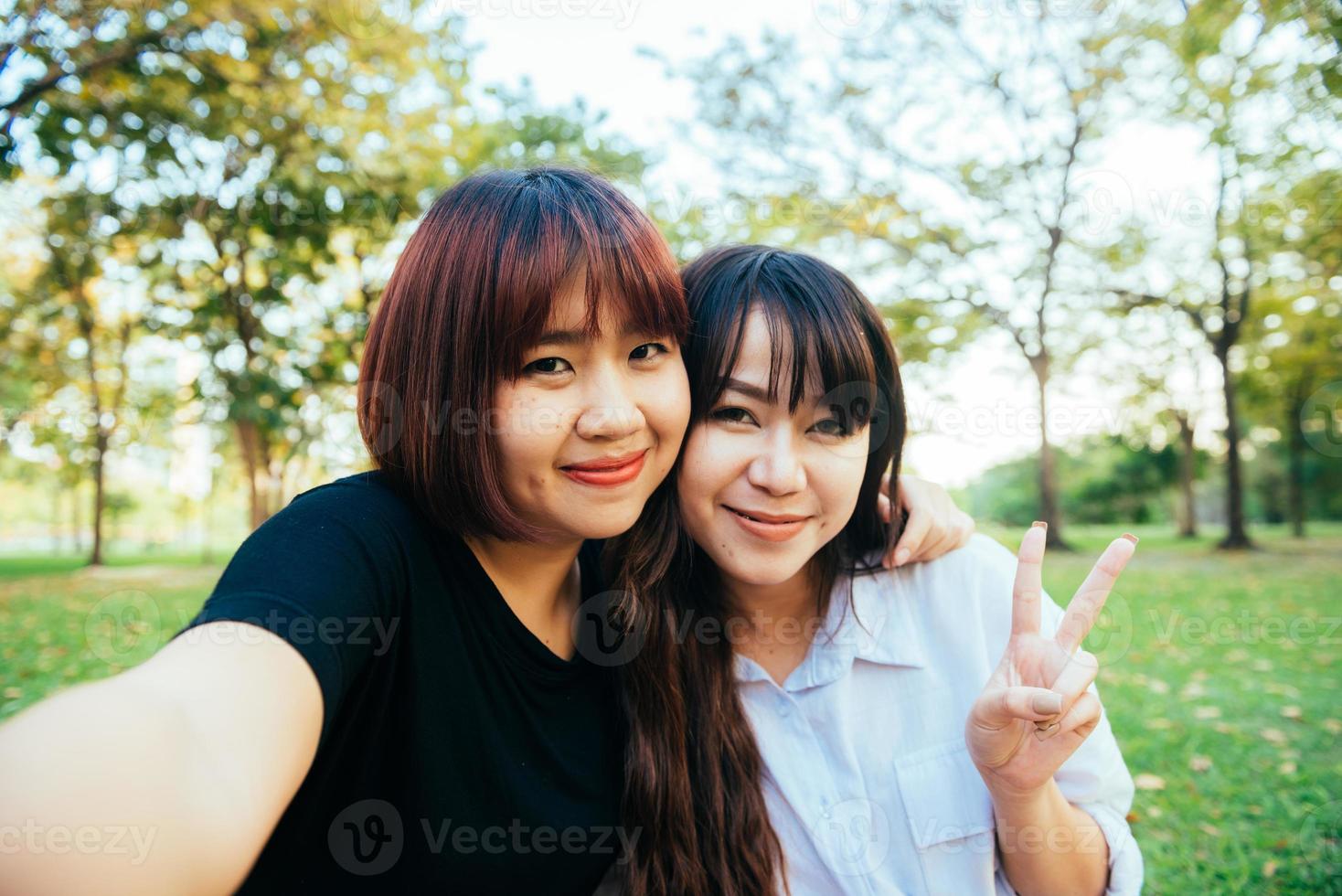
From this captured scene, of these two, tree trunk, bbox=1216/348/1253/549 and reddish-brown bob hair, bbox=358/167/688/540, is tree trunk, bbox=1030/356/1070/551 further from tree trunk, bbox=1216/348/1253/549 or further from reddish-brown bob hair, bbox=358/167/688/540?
reddish-brown bob hair, bbox=358/167/688/540

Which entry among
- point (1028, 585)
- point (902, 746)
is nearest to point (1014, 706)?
point (1028, 585)

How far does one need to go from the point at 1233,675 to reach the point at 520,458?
6.39 metres

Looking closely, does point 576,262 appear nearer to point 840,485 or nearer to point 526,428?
point 526,428

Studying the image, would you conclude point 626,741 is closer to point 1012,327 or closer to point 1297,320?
point 1012,327

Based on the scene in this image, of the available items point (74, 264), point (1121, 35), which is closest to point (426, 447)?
point (1121, 35)

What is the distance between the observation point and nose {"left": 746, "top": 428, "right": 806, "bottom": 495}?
5.97 ft

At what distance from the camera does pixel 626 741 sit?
1983 mm

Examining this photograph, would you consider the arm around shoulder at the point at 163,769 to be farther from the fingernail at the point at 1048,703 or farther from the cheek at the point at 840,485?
the fingernail at the point at 1048,703

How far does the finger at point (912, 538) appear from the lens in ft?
6.76

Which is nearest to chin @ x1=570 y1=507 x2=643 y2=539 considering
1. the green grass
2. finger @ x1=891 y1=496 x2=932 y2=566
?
finger @ x1=891 y1=496 x2=932 y2=566

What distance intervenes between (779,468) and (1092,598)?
0.74 metres

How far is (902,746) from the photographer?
202 cm

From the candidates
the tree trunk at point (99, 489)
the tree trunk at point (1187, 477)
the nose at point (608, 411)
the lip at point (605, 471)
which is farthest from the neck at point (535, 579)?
the tree trunk at point (1187, 477)

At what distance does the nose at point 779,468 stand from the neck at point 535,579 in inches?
18.4
